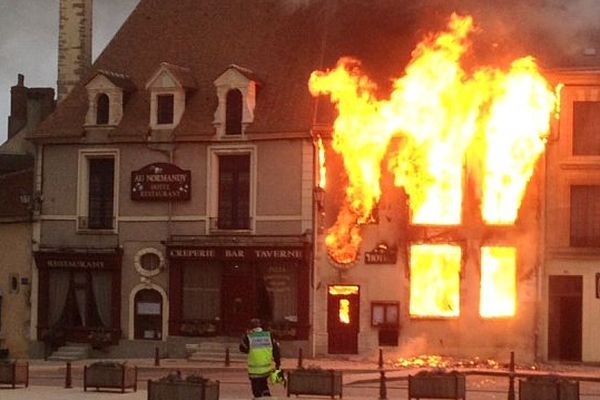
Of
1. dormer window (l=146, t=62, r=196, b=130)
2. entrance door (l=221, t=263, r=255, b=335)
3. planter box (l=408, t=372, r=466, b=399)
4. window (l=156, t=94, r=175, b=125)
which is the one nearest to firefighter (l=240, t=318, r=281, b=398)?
planter box (l=408, t=372, r=466, b=399)

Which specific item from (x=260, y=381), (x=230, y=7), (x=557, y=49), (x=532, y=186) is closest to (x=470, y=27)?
(x=557, y=49)

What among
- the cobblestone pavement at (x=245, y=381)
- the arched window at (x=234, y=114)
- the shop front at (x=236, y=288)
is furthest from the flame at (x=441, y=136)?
the cobblestone pavement at (x=245, y=381)

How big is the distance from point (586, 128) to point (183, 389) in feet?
62.2

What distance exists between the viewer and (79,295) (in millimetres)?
42031

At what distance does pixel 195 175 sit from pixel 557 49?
12.5m

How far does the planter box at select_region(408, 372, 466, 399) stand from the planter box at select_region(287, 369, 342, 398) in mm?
1668

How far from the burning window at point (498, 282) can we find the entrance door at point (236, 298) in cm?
759

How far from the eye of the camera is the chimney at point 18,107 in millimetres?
58031

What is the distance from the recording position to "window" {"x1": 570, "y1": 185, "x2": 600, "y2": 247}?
126 ft

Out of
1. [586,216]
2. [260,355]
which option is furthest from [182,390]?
[586,216]

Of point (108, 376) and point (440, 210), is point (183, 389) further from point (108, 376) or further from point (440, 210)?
point (440, 210)

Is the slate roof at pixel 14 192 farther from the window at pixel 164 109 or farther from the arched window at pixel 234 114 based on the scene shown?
the arched window at pixel 234 114

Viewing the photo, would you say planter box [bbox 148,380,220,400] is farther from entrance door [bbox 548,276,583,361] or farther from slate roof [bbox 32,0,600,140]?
entrance door [bbox 548,276,583,361]

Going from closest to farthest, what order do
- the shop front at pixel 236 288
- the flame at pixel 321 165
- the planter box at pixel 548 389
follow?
1. the planter box at pixel 548 389
2. the shop front at pixel 236 288
3. the flame at pixel 321 165
